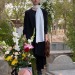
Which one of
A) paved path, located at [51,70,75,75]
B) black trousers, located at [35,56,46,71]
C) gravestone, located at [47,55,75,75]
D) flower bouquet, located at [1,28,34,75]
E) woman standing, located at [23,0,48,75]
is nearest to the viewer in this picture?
flower bouquet, located at [1,28,34,75]

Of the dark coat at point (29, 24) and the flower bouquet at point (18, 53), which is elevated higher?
the dark coat at point (29, 24)

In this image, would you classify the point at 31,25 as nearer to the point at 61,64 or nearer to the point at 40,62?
the point at 40,62

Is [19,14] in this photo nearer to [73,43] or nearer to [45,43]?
[73,43]

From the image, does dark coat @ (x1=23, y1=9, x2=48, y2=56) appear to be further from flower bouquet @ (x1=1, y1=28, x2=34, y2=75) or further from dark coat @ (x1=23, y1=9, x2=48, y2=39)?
flower bouquet @ (x1=1, y1=28, x2=34, y2=75)

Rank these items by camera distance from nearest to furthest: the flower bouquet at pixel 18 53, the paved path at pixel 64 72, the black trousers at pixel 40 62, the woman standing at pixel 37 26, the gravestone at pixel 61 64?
1. the flower bouquet at pixel 18 53
2. the woman standing at pixel 37 26
3. the black trousers at pixel 40 62
4. the paved path at pixel 64 72
5. the gravestone at pixel 61 64

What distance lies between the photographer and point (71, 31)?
27.9ft

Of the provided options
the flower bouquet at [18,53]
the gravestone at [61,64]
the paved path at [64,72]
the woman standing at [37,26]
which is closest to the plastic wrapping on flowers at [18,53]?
the flower bouquet at [18,53]

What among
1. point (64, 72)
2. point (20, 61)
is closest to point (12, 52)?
point (20, 61)

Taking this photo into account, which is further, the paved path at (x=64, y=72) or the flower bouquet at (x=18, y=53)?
the paved path at (x=64, y=72)

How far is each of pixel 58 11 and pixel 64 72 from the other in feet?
27.9

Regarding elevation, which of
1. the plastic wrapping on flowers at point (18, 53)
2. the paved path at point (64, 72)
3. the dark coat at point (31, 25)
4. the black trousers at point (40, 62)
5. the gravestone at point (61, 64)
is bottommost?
the paved path at point (64, 72)

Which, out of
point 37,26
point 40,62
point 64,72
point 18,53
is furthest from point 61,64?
point 18,53

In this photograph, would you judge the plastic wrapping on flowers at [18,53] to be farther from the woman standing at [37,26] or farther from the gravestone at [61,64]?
the gravestone at [61,64]

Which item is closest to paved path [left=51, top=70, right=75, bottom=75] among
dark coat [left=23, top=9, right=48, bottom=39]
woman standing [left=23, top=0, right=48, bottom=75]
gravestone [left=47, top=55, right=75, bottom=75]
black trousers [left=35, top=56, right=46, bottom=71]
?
gravestone [left=47, top=55, right=75, bottom=75]
